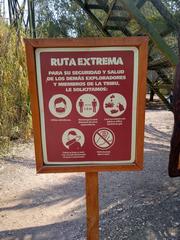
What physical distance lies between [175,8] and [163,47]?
0.93 meters

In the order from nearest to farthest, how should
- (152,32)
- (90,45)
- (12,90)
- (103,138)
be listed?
(90,45) → (103,138) → (152,32) → (12,90)

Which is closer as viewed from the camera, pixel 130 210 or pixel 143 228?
pixel 143 228

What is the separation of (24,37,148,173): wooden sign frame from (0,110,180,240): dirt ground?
1.24 metres

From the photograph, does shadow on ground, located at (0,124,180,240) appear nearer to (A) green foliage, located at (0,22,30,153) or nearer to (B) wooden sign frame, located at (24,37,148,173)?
(B) wooden sign frame, located at (24,37,148,173)

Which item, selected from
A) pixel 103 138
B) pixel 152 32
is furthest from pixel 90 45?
pixel 152 32

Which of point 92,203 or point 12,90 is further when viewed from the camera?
point 12,90

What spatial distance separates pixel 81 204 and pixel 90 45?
2.42 m

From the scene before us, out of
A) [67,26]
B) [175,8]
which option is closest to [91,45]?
[175,8]

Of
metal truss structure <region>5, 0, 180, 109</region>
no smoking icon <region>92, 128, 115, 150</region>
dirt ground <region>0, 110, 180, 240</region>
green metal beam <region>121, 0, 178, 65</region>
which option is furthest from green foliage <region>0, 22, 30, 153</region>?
no smoking icon <region>92, 128, 115, 150</region>

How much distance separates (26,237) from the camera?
318 cm

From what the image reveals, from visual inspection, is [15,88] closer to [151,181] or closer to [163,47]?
[151,181]

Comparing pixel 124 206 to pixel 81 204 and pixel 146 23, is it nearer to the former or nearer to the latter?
pixel 81 204

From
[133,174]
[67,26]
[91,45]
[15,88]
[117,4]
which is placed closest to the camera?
[91,45]

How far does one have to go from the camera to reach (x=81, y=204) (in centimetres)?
385
